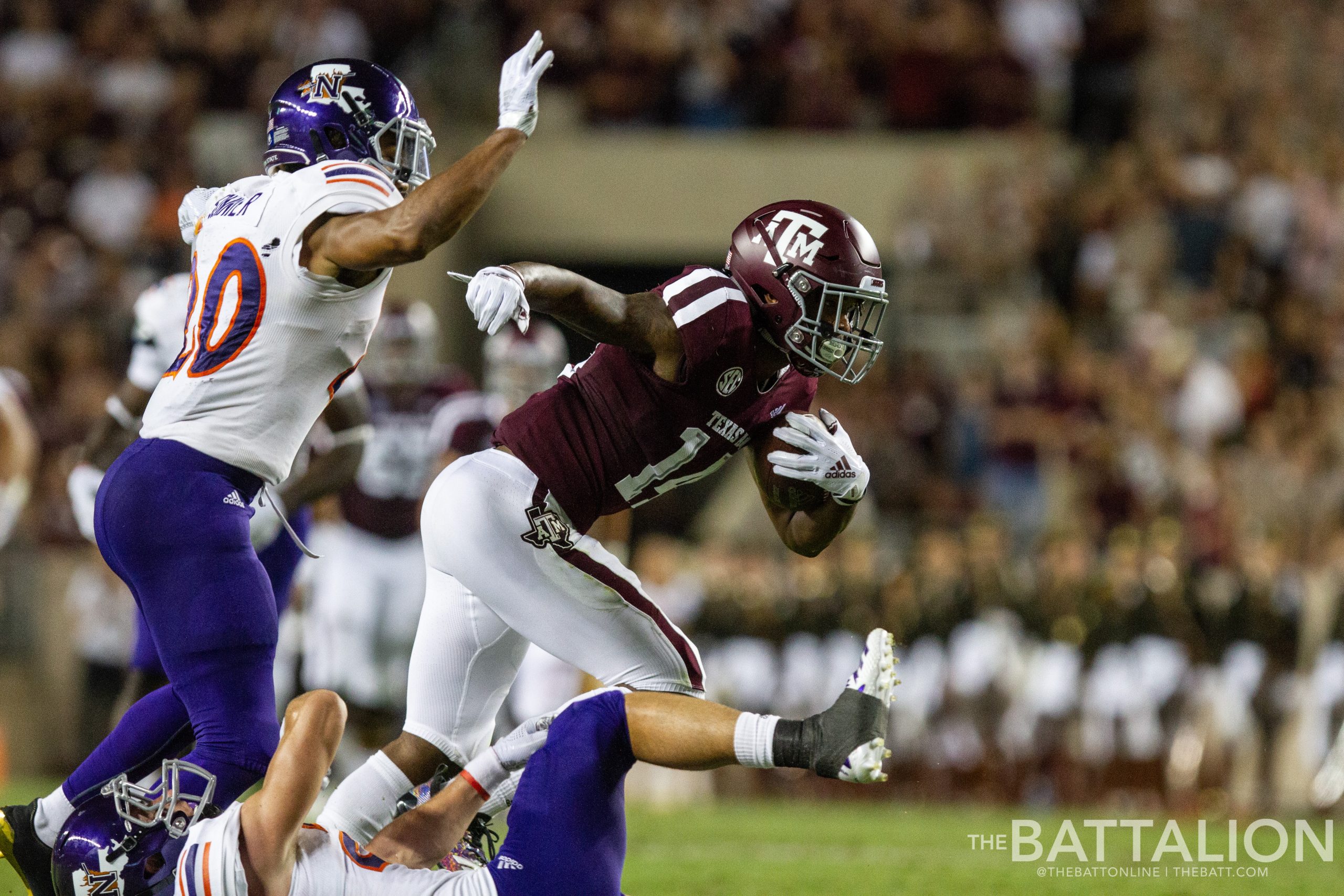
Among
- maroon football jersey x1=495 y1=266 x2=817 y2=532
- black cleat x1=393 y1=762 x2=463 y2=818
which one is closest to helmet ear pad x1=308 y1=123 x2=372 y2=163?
maroon football jersey x1=495 y1=266 x2=817 y2=532

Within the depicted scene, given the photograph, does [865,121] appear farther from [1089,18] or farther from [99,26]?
[99,26]

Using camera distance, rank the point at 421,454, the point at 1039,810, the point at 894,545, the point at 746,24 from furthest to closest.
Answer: the point at 746,24 → the point at 894,545 → the point at 1039,810 → the point at 421,454

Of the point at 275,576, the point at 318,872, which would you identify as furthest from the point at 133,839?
the point at 275,576

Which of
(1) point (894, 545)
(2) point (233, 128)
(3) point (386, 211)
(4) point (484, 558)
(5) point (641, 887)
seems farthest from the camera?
(2) point (233, 128)

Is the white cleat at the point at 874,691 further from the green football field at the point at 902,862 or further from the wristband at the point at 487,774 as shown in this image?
the green football field at the point at 902,862

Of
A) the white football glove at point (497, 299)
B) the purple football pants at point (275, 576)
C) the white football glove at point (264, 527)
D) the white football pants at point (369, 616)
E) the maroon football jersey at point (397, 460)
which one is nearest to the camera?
the white football glove at point (497, 299)

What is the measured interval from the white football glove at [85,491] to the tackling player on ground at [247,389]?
1.89 metres

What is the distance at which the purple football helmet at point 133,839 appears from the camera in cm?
417

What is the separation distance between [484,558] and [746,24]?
37.8 ft

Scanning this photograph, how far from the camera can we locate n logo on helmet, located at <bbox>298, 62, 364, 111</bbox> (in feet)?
14.9

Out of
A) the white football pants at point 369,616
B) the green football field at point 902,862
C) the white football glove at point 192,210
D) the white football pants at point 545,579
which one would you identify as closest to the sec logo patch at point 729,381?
the white football pants at point 545,579

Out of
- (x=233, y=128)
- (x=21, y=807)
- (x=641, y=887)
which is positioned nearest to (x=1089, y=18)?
(x=233, y=128)

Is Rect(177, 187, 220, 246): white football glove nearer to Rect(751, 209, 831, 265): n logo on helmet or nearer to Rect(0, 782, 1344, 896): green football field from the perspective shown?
Rect(751, 209, 831, 265): n logo on helmet

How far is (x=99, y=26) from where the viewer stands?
1446 centimetres
